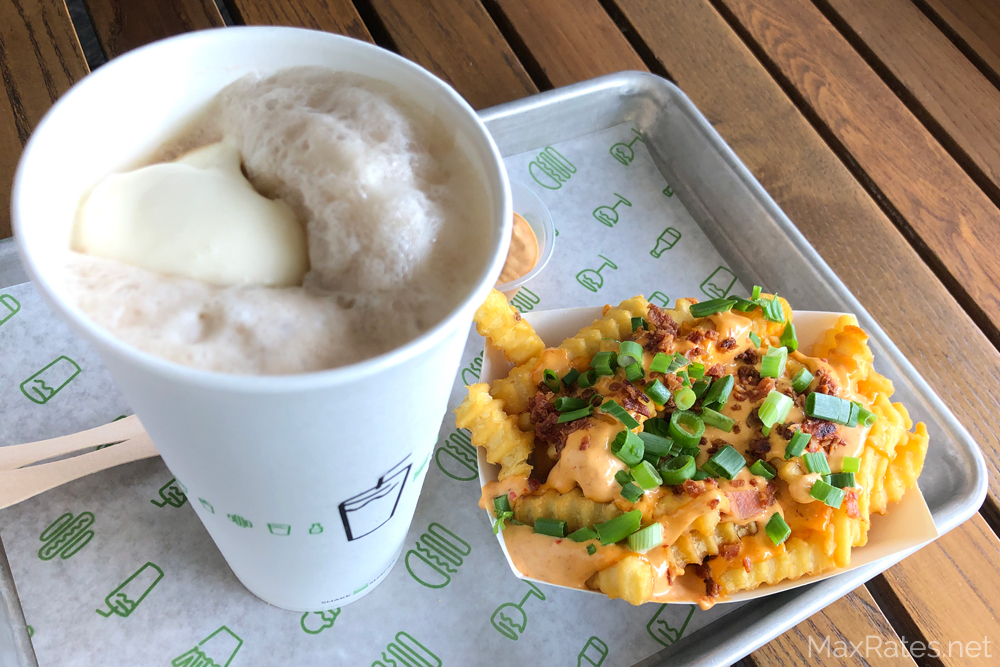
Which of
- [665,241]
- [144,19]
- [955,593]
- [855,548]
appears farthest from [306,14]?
[955,593]

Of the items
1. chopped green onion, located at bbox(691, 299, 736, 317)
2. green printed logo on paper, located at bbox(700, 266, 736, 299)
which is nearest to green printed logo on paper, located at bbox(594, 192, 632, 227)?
green printed logo on paper, located at bbox(700, 266, 736, 299)

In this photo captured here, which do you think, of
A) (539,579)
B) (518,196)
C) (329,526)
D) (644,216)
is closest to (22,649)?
(329,526)

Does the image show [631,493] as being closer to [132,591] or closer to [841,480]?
[841,480]

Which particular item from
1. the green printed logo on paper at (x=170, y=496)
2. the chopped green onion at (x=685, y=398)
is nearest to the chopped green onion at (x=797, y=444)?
the chopped green onion at (x=685, y=398)

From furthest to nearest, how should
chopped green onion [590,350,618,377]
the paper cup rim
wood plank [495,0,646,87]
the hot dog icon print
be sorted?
wood plank [495,0,646,87], chopped green onion [590,350,618,377], the hot dog icon print, the paper cup rim

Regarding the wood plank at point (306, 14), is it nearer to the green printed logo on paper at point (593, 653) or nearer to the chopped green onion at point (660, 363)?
the chopped green onion at point (660, 363)

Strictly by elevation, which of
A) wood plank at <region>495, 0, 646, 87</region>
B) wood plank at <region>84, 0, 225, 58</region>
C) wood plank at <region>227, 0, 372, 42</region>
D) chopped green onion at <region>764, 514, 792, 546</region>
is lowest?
chopped green onion at <region>764, 514, 792, 546</region>

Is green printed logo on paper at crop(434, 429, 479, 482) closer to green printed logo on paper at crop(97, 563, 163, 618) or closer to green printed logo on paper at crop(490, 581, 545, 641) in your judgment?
green printed logo on paper at crop(490, 581, 545, 641)

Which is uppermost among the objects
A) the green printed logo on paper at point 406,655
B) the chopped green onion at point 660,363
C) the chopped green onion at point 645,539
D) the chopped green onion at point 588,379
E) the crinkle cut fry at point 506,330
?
the crinkle cut fry at point 506,330
